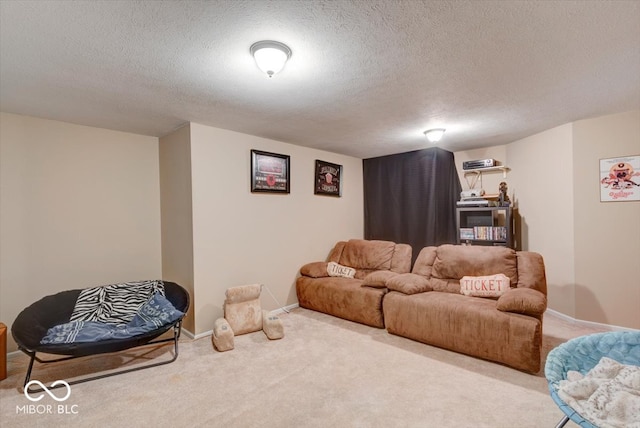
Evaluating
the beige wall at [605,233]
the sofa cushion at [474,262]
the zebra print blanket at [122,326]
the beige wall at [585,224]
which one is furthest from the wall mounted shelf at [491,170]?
the zebra print blanket at [122,326]

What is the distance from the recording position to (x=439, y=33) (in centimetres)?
169

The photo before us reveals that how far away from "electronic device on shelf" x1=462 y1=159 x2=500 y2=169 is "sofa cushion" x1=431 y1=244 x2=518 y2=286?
1.49 meters

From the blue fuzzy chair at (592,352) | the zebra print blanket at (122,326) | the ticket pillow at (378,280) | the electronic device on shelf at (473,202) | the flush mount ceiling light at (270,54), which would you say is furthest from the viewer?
the electronic device on shelf at (473,202)

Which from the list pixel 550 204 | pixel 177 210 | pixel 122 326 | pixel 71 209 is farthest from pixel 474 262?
pixel 71 209

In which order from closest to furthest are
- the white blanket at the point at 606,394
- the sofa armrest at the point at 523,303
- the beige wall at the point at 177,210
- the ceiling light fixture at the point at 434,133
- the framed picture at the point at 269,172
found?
the white blanket at the point at 606,394
the sofa armrest at the point at 523,303
the beige wall at the point at 177,210
the ceiling light fixture at the point at 434,133
the framed picture at the point at 269,172

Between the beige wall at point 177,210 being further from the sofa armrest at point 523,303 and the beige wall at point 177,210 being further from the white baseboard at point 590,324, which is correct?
the white baseboard at point 590,324

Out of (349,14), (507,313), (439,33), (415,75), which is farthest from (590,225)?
(349,14)

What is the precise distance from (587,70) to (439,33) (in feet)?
4.27

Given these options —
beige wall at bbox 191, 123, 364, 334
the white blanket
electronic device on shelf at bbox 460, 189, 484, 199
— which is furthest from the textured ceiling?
the white blanket

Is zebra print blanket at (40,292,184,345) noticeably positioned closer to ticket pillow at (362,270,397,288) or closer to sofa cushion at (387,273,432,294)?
ticket pillow at (362,270,397,288)

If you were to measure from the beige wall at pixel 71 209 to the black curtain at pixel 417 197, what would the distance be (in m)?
3.45

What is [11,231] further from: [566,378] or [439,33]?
[566,378]

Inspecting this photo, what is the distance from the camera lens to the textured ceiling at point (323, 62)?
59.1 inches

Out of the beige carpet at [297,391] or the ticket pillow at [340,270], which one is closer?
the beige carpet at [297,391]
